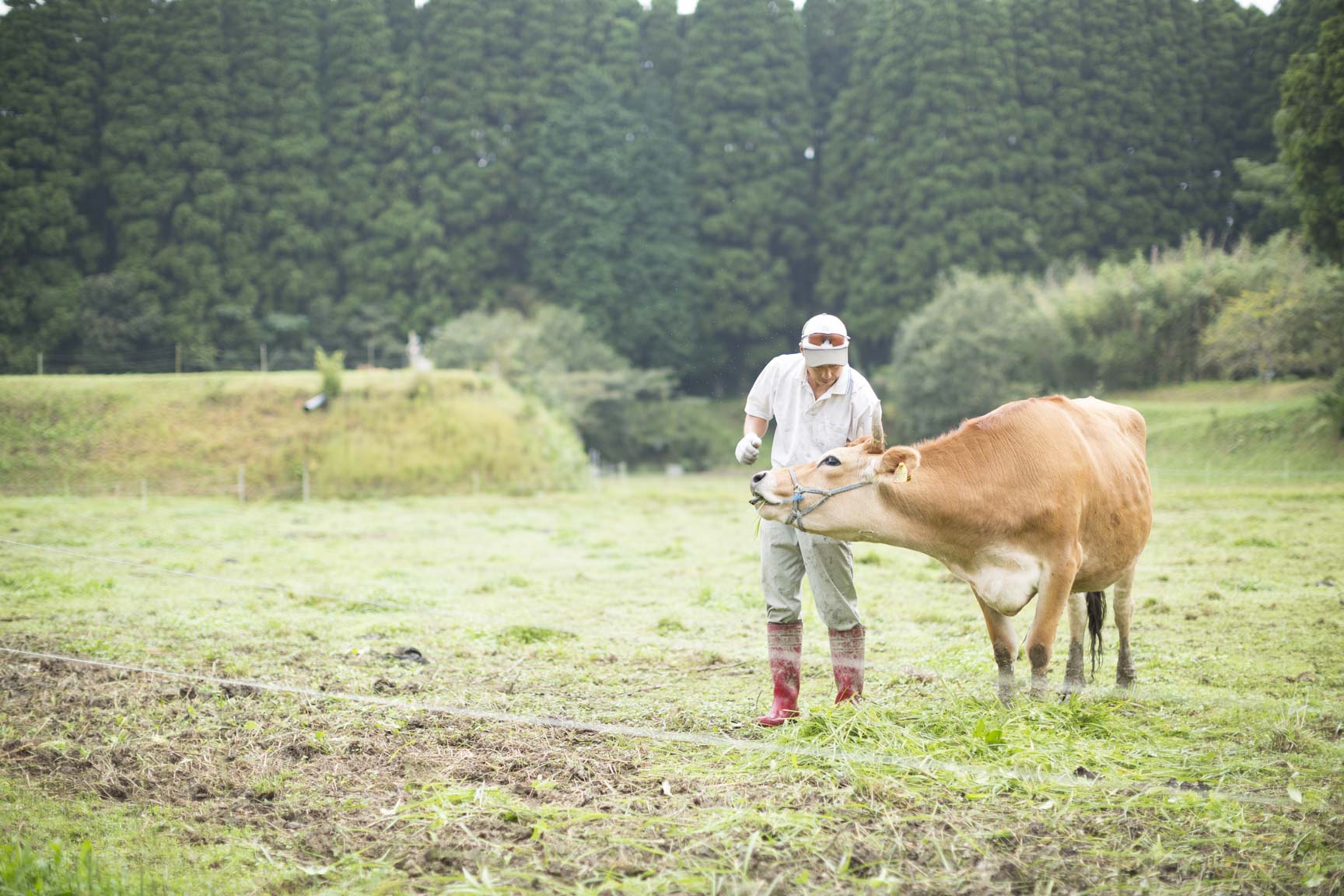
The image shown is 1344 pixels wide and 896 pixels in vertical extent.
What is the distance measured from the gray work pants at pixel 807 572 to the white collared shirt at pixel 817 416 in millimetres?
396

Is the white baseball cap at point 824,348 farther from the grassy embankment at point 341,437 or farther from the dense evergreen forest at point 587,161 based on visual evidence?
the dense evergreen forest at point 587,161

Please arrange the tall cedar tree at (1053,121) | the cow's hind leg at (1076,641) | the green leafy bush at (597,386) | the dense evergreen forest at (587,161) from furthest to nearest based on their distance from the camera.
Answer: the tall cedar tree at (1053,121), the dense evergreen forest at (587,161), the green leafy bush at (597,386), the cow's hind leg at (1076,641)

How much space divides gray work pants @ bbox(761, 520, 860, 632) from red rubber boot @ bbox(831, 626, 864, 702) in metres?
0.05

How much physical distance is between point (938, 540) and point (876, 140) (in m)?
46.5

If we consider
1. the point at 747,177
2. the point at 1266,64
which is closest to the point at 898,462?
the point at 747,177

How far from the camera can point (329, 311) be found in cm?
4519

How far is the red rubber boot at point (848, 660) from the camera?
213 inches

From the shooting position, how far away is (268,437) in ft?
81.6

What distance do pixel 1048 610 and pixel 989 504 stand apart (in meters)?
0.61

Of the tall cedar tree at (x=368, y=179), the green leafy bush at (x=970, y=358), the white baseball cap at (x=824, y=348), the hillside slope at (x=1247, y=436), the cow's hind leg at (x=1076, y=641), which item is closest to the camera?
the white baseball cap at (x=824, y=348)

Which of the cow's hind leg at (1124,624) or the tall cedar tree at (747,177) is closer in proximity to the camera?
the cow's hind leg at (1124,624)

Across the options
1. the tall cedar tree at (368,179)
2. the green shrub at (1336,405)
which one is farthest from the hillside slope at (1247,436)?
the tall cedar tree at (368,179)

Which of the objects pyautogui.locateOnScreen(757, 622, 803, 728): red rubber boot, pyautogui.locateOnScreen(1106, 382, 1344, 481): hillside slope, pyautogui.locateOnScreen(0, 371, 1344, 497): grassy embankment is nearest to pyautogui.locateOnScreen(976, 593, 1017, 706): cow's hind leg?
pyautogui.locateOnScreen(757, 622, 803, 728): red rubber boot

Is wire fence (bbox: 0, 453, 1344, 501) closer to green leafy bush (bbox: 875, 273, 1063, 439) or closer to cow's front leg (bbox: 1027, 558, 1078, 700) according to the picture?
green leafy bush (bbox: 875, 273, 1063, 439)
